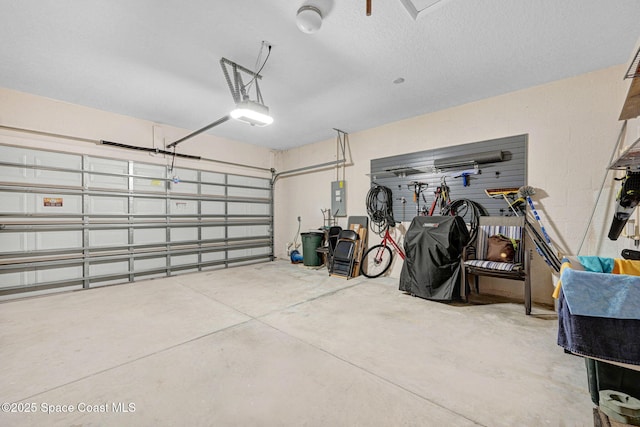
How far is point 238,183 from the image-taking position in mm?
6289

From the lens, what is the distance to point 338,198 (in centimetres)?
579

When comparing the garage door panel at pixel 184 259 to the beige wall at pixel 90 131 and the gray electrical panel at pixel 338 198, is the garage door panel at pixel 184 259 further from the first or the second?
the gray electrical panel at pixel 338 198

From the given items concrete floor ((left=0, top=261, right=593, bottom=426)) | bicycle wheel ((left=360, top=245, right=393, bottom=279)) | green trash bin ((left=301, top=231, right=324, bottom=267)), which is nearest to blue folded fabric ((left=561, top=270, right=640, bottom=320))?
concrete floor ((left=0, top=261, right=593, bottom=426))

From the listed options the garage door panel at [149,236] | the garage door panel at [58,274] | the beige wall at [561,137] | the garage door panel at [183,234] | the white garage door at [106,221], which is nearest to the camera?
the beige wall at [561,137]

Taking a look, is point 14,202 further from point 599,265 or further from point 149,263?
point 599,265

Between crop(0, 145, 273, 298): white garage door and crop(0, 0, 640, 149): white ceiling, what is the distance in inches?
48.1

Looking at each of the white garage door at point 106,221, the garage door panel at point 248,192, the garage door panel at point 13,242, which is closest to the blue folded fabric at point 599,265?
the white garage door at point 106,221

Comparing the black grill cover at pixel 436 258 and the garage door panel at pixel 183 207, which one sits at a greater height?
the garage door panel at pixel 183 207

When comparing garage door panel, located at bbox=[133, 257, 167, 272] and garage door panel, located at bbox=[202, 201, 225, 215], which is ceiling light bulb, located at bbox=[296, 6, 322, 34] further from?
garage door panel, located at bbox=[133, 257, 167, 272]

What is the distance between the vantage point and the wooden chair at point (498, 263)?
303cm

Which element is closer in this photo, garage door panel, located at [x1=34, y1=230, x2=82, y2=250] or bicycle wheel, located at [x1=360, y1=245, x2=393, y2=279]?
garage door panel, located at [x1=34, y1=230, x2=82, y2=250]

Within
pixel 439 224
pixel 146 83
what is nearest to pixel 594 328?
pixel 439 224

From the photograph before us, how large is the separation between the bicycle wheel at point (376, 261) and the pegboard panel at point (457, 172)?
2.32ft

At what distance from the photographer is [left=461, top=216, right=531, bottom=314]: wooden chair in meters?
3.03
